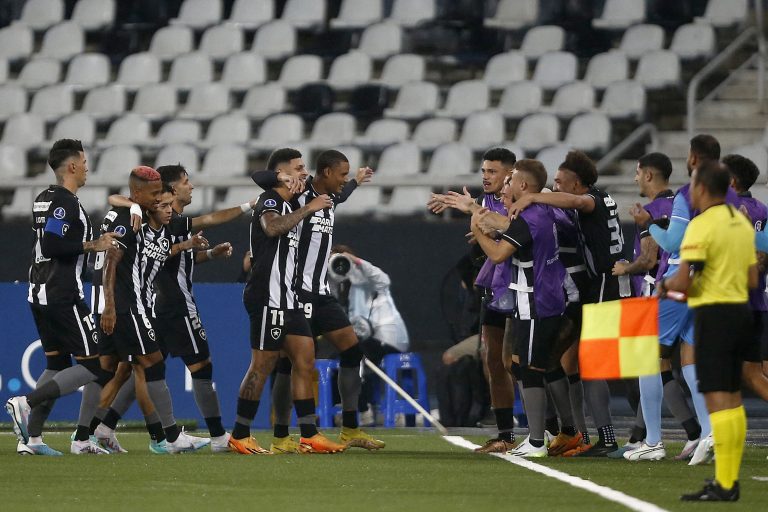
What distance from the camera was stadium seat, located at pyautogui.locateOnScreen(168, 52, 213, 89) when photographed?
20547 millimetres

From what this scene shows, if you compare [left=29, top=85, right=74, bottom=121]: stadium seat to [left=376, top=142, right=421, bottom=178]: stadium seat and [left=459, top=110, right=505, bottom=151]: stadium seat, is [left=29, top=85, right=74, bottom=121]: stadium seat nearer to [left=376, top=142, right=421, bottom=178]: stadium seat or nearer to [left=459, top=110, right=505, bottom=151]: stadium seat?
[left=376, top=142, right=421, bottom=178]: stadium seat

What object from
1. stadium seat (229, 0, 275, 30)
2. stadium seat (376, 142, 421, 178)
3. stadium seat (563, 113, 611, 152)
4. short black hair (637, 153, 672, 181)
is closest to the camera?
short black hair (637, 153, 672, 181)

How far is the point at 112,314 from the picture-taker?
979 centimetres

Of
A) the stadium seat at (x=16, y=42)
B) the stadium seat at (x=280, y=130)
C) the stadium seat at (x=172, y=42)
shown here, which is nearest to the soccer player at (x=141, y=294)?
the stadium seat at (x=280, y=130)

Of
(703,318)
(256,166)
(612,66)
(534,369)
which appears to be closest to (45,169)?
(256,166)

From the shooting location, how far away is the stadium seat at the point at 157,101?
20.2 meters

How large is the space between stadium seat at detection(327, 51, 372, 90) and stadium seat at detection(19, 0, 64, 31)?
4622 mm

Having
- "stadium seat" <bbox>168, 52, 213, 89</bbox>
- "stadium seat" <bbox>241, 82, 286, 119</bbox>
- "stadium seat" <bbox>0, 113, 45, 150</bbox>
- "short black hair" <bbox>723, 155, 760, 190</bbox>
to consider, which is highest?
"stadium seat" <bbox>168, 52, 213, 89</bbox>

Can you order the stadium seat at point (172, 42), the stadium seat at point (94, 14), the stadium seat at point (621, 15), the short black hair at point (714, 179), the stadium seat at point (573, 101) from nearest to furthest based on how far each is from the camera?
the short black hair at point (714, 179) → the stadium seat at point (573, 101) → the stadium seat at point (621, 15) → the stadium seat at point (172, 42) → the stadium seat at point (94, 14)

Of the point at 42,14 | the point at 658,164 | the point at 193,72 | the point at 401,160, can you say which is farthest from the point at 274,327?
the point at 42,14

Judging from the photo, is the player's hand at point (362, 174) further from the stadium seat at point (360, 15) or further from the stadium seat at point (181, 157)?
the stadium seat at point (360, 15)

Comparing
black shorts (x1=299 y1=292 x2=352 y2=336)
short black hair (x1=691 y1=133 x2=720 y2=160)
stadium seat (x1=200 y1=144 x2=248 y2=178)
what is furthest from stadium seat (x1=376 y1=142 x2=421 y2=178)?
short black hair (x1=691 y1=133 x2=720 y2=160)

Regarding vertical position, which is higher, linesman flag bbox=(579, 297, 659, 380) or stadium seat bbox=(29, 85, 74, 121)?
Result: stadium seat bbox=(29, 85, 74, 121)

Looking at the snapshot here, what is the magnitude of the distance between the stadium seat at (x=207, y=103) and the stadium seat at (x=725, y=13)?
6.17 meters
